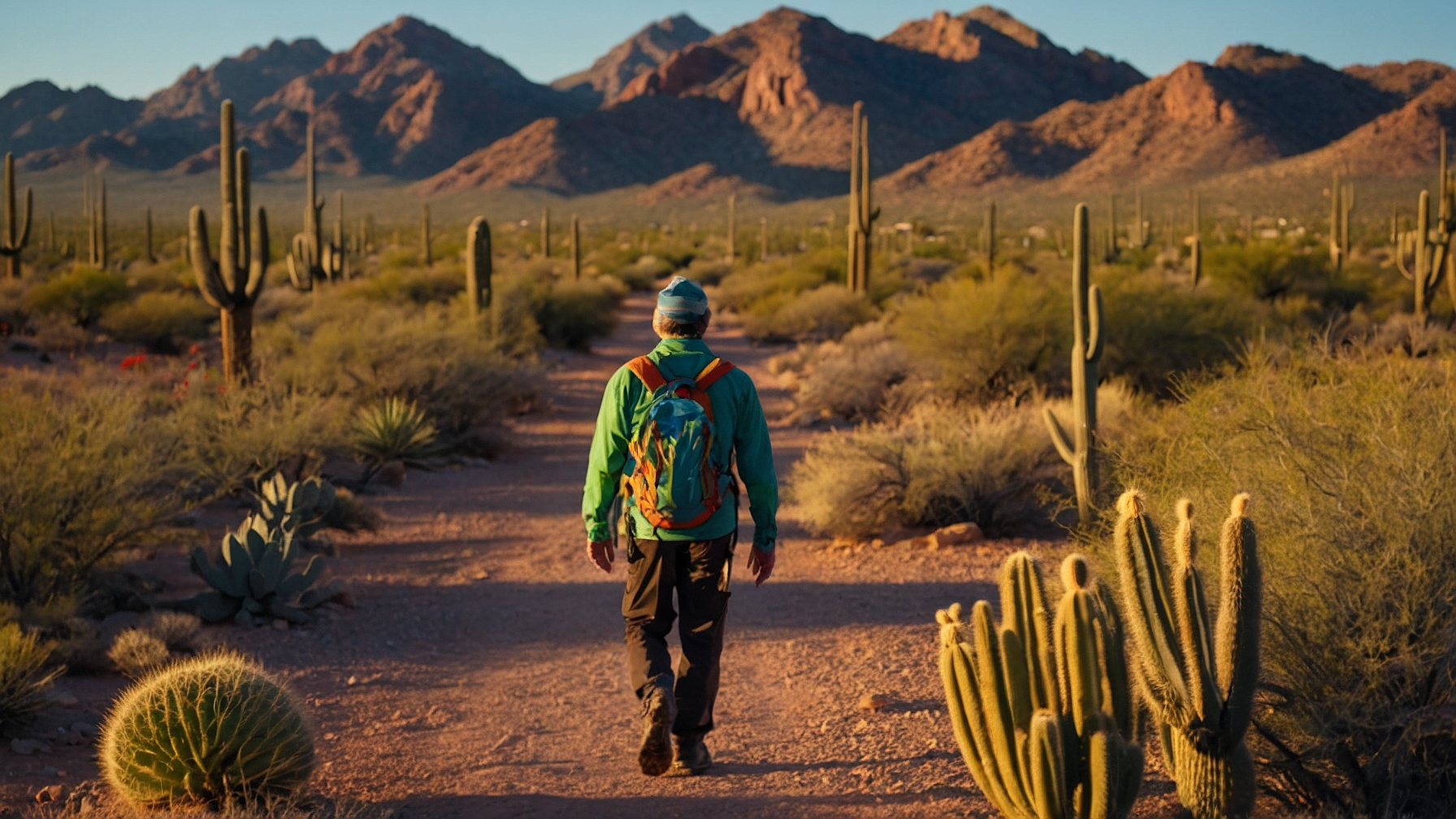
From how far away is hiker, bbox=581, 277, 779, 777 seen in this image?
4766 millimetres

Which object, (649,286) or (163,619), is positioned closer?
(163,619)

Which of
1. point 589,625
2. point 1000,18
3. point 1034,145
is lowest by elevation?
point 589,625

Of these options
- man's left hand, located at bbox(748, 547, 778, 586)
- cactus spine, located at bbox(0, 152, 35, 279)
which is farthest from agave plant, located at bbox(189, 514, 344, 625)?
cactus spine, located at bbox(0, 152, 35, 279)

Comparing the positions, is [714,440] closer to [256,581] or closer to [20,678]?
[20,678]

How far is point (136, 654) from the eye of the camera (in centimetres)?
643

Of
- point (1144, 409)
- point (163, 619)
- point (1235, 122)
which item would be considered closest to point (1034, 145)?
point (1235, 122)

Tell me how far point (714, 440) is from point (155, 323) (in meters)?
21.2

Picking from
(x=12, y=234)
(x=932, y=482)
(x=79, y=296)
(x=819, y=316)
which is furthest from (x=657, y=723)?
(x=12, y=234)

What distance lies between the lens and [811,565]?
9.22m

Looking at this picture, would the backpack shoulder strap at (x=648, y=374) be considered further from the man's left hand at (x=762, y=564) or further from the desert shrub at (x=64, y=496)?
the desert shrub at (x=64, y=496)

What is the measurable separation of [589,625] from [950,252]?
39800 mm

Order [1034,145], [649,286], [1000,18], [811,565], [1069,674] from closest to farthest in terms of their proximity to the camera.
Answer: [1069,674], [811,565], [649,286], [1034,145], [1000,18]

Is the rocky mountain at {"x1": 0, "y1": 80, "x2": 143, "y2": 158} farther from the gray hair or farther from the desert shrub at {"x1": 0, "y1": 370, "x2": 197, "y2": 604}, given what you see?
the gray hair

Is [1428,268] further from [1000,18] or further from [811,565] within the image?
[1000,18]
